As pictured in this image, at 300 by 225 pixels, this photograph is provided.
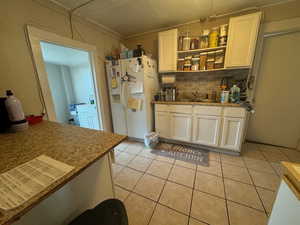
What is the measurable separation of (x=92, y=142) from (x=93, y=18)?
2.29 m

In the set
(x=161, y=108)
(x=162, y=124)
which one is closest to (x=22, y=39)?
(x=161, y=108)

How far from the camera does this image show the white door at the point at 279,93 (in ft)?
6.42

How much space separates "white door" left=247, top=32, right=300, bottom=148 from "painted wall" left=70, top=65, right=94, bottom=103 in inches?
172

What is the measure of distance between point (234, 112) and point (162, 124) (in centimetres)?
125

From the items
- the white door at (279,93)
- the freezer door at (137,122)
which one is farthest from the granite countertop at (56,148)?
the white door at (279,93)

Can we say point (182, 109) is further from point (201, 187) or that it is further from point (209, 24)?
point (209, 24)

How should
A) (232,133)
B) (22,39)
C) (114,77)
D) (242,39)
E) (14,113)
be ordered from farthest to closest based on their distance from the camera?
(114,77) < (232,133) < (242,39) < (22,39) < (14,113)

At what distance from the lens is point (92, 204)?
0.83 meters

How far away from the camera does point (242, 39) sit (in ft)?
6.06

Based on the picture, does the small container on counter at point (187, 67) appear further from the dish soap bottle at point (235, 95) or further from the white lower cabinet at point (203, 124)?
the dish soap bottle at point (235, 95)

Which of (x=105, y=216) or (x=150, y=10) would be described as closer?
(x=105, y=216)

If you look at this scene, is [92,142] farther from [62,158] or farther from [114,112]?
[114,112]

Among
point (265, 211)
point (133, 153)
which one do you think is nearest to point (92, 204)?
point (133, 153)

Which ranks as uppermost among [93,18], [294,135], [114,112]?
[93,18]
